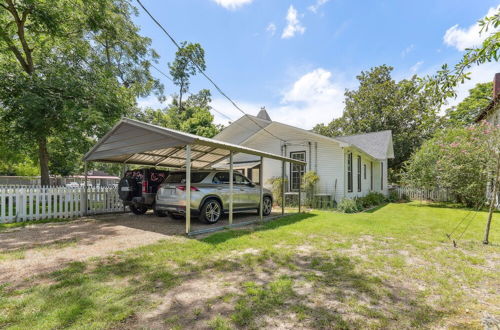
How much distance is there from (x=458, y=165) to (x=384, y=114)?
17.2 m

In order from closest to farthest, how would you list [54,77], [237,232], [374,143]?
[237,232] → [54,77] → [374,143]

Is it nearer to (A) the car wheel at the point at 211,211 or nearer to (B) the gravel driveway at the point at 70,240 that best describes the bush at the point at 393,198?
(A) the car wheel at the point at 211,211

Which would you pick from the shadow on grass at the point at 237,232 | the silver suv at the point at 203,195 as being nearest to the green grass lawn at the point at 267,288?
the shadow on grass at the point at 237,232

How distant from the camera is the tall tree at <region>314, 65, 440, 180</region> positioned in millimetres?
28234

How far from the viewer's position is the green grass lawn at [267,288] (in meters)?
2.74

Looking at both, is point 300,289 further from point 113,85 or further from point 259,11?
point 113,85

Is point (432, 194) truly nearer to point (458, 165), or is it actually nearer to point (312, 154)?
point (458, 165)

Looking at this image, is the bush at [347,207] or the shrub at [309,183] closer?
the bush at [347,207]

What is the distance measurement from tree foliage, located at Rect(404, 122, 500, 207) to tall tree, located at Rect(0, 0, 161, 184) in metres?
17.1

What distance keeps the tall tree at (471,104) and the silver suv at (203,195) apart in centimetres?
2792

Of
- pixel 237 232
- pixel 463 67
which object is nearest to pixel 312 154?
pixel 237 232

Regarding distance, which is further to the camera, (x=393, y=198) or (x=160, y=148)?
(x=393, y=198)

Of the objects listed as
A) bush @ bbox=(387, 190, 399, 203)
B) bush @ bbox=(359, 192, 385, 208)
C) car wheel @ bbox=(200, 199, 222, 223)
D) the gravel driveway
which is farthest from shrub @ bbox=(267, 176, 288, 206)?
bush @ bbox=(387, 190, 399, 203)

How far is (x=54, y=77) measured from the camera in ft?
35.6
